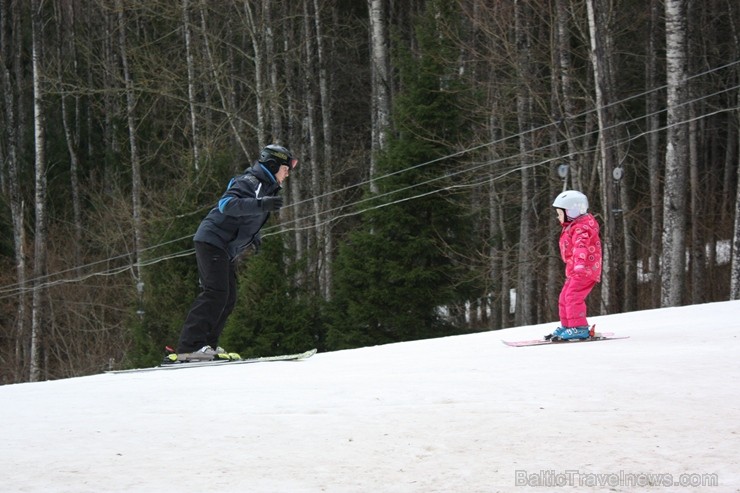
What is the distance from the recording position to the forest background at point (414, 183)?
1948 centimetres

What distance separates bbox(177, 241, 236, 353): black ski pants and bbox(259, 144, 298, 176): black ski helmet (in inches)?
33.4

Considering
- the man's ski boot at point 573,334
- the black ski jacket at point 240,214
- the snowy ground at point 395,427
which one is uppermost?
the black ski jacket at point 240,214

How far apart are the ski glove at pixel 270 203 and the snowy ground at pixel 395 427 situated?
134 centimetres

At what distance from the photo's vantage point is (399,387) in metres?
6.36

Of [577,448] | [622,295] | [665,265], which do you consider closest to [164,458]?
[577,448]

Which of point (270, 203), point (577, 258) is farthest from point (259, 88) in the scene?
point (270, 203)

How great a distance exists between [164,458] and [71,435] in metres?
0.84

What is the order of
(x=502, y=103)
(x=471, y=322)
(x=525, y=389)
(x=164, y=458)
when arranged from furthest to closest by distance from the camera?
(x=471, y=322), (x=502, y=103), (x=525, y=389), (x=164, y=458)

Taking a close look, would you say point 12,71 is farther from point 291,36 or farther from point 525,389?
point 525,389

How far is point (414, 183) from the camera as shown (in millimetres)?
20078

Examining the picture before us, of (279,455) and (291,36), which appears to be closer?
(279,455)

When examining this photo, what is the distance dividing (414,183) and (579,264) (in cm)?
1089

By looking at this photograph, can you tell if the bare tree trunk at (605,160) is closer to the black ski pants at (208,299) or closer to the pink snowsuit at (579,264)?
the pink snowsuit at (579,264)

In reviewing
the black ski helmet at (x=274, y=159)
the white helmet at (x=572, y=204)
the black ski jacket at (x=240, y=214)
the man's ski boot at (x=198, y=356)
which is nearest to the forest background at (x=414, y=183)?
the white helmet at (x=572, y=204)
